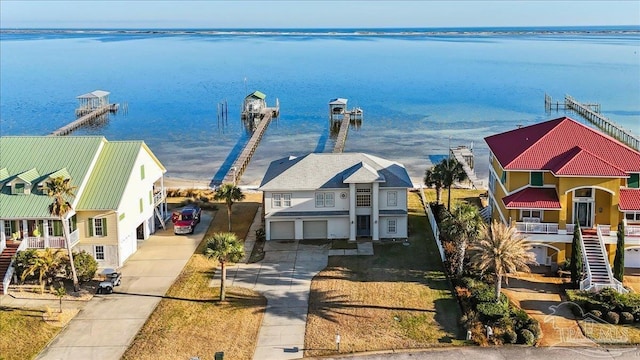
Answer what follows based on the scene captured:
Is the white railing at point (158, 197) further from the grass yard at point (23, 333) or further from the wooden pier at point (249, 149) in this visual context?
the wooden pier at point (249, 149)

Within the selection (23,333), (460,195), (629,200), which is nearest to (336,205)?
(460,195)

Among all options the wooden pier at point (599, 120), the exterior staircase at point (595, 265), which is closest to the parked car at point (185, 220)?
the exterior staircase at point (595, 265)

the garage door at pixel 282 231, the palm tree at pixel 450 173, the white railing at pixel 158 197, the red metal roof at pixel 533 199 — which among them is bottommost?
the garage door at pixel 282 231

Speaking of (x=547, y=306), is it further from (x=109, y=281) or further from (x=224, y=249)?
(x=109, y=281)

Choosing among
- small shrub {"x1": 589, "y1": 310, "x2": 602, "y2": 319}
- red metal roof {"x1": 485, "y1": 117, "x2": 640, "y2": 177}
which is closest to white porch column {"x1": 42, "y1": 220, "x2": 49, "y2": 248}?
red metal roof {"x1": 485, "y1": 117, "x2": 640, "y2": 177}

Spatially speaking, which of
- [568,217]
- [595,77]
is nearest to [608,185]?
[568,217]

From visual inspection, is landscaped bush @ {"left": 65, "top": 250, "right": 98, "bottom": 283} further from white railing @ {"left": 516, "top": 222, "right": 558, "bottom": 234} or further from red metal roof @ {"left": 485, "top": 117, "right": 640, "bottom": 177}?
red metal roof @ {"left": 485, "top": 117, "right": 640, "bottom": 177}
